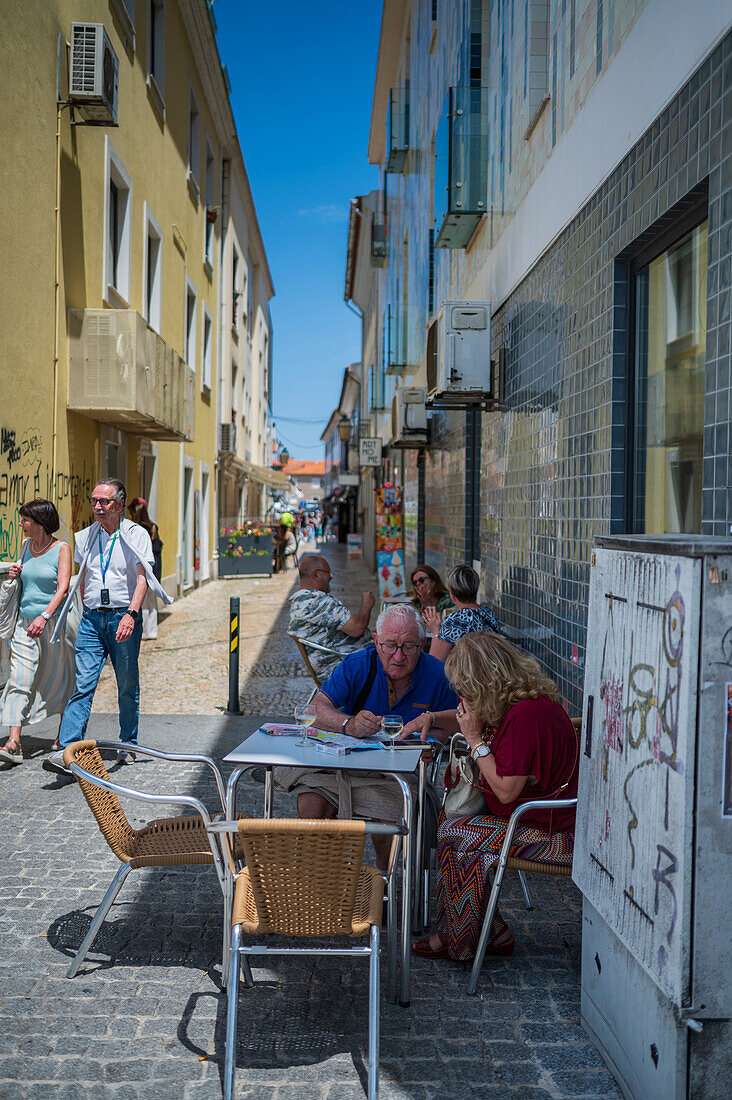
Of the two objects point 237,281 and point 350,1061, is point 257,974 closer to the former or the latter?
point 350,1061

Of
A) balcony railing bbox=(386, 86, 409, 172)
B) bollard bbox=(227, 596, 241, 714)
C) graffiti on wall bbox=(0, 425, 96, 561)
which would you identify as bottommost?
bollard bbox=(227, 596, 241, 714)

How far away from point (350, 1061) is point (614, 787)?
121 centimetres

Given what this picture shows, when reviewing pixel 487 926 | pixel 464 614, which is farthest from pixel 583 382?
pixel 487 926

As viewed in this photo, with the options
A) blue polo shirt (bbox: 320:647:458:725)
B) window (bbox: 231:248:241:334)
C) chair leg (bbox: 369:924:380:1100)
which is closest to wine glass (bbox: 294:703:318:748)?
blue polo shirt (bbox: 320:647:458:725)

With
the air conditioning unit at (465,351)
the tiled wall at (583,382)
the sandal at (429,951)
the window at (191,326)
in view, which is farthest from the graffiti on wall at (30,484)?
the window at (191,326)

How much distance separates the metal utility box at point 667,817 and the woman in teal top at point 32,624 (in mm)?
4637

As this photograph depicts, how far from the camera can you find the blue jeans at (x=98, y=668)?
6383mm

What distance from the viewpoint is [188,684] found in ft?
33.1

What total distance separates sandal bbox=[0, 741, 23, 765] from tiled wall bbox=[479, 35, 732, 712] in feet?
11.7

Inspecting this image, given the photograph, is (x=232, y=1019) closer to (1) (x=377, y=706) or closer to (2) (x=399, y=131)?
(1) (x=377, y=706)

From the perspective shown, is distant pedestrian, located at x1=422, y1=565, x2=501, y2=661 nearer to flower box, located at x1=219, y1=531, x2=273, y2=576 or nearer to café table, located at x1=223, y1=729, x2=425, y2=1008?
café table, located at x1=223, y1=729, x2=425, y2=1008

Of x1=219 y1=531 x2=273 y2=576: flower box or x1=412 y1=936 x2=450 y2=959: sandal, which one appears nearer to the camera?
x1=412 y1=936 x2=450 y2=959: sandal

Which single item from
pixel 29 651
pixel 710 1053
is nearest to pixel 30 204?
pixel 29 651

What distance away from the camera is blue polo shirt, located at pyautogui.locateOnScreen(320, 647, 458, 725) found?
14.7 feet
